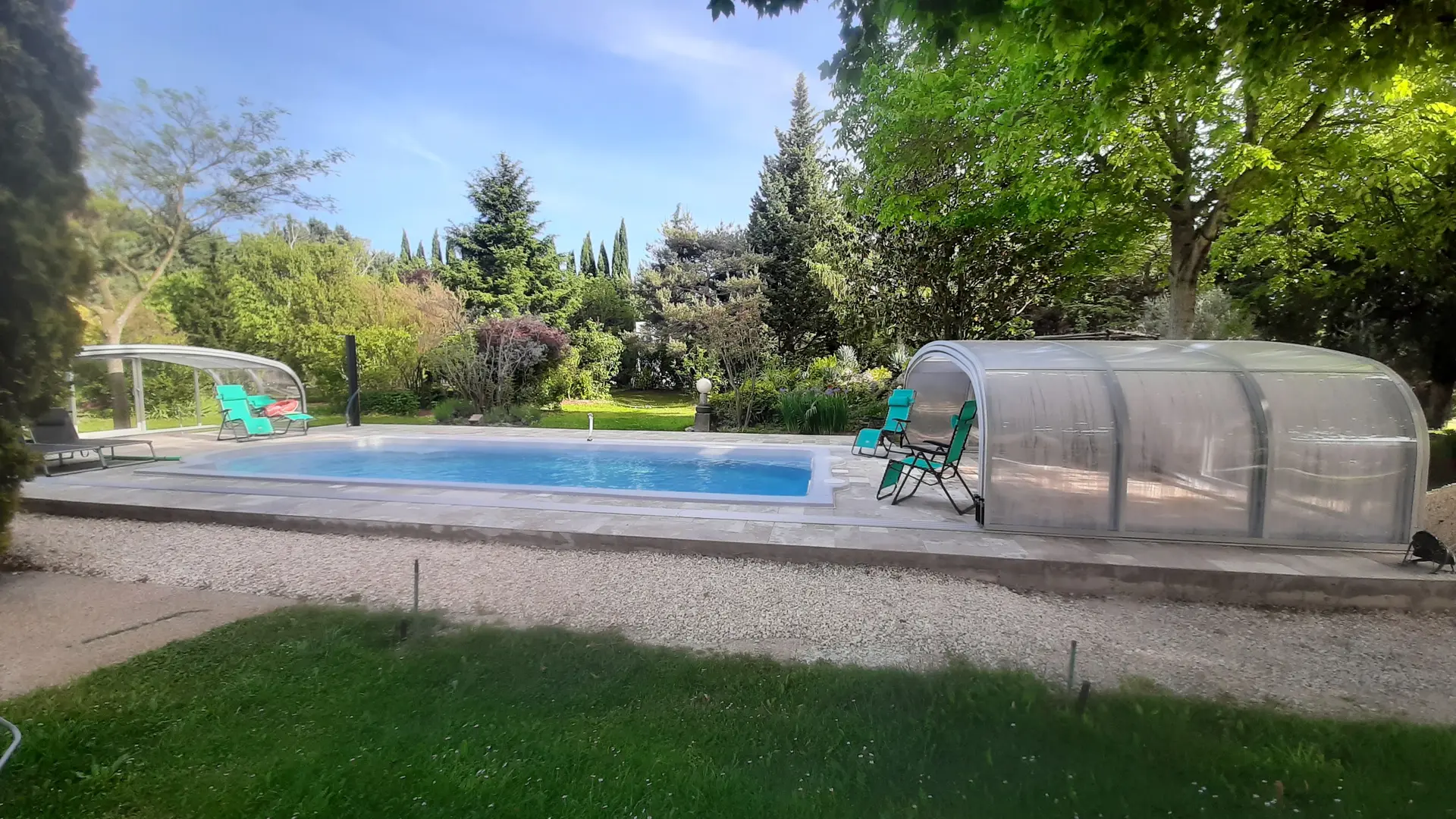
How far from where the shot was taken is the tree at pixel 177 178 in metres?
16.0

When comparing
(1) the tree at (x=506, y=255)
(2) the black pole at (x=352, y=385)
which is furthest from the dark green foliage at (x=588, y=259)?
(2) the black pole at (x=352, y=385)

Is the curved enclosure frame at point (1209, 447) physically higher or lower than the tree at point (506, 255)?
lower

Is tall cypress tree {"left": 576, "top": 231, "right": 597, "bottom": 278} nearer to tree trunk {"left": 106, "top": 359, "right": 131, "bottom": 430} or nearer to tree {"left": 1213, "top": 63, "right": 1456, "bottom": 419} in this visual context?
tree trunk {"left": 106, "top": 359, "right": 131, "bottom": 430}

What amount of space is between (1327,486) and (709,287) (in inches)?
871

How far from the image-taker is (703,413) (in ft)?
48.6

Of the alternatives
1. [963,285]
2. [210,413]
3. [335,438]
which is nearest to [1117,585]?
[963,285]

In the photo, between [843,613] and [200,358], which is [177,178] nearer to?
[200,358]

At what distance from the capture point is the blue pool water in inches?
384

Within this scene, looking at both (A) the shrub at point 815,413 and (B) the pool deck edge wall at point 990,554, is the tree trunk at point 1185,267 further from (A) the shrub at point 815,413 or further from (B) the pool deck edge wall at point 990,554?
(A) the shrub at point 815,413

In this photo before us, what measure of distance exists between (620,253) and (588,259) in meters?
2.11

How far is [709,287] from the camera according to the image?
84.2 ft

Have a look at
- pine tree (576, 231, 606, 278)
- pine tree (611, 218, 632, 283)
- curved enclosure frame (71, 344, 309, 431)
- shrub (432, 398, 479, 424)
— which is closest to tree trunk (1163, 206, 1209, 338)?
shrub (432, 398, 479, 424)

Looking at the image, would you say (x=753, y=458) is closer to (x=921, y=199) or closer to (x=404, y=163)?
(x=921, y=199)

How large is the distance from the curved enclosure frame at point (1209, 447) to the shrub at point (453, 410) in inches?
580
